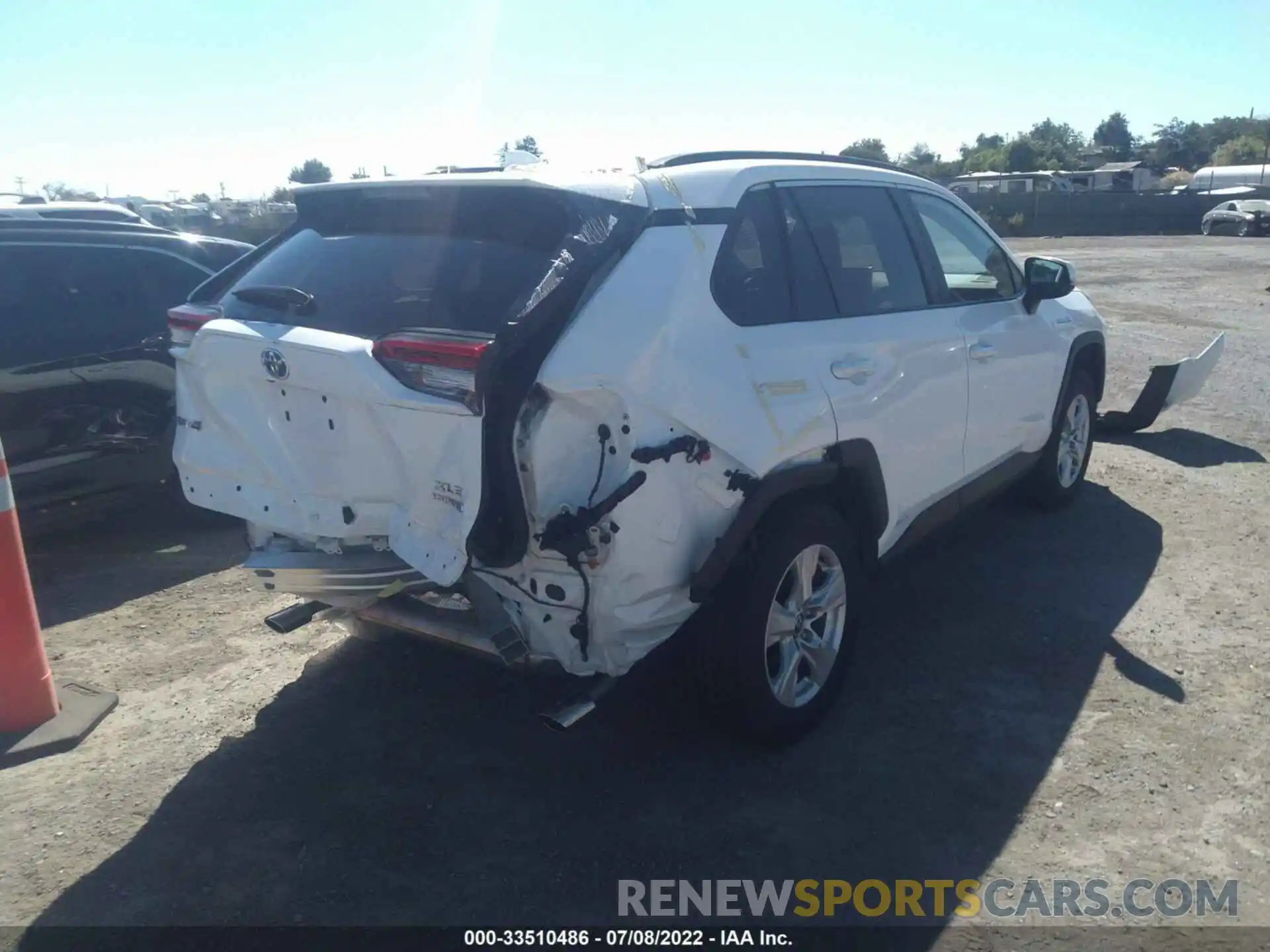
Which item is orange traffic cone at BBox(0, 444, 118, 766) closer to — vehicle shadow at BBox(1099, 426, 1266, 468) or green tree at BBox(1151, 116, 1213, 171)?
vehicle shadow at BBox(1099, 426, 1266, 468)

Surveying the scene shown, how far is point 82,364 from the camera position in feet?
18.6

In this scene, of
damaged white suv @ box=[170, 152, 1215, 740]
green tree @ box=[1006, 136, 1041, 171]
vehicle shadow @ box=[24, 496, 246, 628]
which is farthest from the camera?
green tree @ box=[1006, 136, 1041, 171]

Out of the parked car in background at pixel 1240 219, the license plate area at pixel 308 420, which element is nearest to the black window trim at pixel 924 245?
the license plate area at pixel 308 420

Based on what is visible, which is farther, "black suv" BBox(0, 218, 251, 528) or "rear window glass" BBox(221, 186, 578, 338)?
"black suv" BBox(0, 218, 251, 528)

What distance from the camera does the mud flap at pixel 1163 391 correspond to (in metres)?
7.89

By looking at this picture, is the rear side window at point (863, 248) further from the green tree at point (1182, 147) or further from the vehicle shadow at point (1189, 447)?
the green tree at point (1182, 147)

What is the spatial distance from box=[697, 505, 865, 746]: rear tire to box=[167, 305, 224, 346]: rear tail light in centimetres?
207

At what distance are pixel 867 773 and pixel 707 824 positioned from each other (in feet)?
2.13

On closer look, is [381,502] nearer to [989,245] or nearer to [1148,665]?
[1148,665]

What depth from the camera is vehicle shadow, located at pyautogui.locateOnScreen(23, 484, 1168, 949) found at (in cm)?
311

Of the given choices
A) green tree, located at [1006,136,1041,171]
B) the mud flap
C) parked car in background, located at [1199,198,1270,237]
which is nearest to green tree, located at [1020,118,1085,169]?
green tree, located at [1006,136,1041,171]

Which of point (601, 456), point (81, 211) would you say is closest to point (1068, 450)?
point (601, 456)

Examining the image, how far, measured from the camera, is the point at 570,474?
120 inches

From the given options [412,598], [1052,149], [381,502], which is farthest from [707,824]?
[1052,149]
